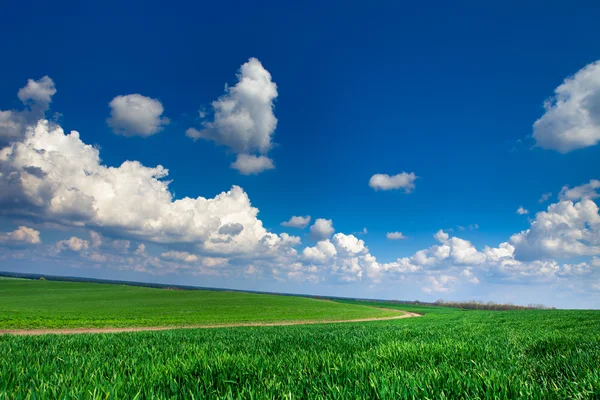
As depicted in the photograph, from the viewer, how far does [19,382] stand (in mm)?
4090

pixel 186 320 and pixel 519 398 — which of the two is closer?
pixel 519 398

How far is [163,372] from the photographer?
167 inches

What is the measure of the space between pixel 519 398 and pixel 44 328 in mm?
41803

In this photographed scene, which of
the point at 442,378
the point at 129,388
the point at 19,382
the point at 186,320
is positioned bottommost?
the point at 186,320

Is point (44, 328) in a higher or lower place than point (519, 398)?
lower

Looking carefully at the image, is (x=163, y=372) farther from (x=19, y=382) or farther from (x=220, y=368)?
(x=19, y=382)

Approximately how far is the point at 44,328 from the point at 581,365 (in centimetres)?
4186

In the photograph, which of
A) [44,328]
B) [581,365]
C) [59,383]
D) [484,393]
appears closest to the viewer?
[484,393]

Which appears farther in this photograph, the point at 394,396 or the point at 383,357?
the point at 383,357

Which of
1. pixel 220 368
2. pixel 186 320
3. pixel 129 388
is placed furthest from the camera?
pixel 186 320

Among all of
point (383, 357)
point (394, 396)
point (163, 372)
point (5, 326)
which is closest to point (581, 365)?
point (383, 357)

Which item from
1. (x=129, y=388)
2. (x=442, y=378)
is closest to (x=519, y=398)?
(x=442, y=378)

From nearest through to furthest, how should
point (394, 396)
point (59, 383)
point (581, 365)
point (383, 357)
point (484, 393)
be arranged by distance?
point (394, 396) < point (484, 393) < point (59, 383) < point (581, 365) < point (383, 357)

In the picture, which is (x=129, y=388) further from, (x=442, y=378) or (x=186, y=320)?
(x=186, y=320)
